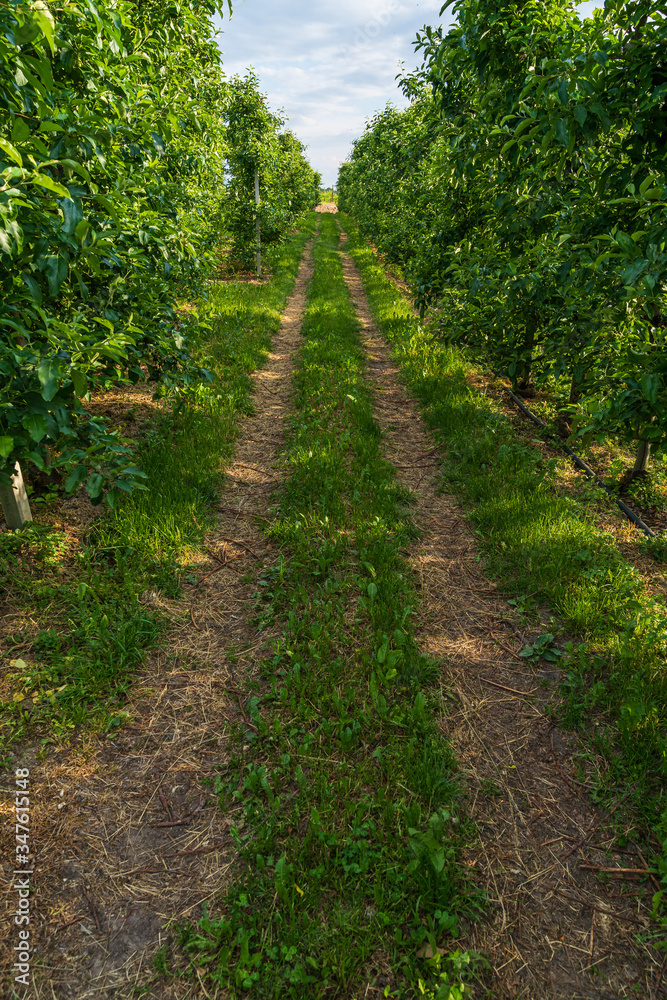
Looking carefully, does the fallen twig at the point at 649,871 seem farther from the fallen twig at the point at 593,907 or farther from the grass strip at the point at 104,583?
the grass strip at the point at 104,583

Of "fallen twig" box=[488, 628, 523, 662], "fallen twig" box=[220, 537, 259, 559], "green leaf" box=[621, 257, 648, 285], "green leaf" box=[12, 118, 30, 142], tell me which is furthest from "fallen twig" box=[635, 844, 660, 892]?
"green leaf" box=[12, 118, 30, 142]

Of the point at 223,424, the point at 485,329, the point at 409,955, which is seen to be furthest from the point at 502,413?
the point at 409,955

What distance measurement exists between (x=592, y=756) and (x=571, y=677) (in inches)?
17.6

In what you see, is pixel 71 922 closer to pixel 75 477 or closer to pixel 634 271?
pixel 75 477

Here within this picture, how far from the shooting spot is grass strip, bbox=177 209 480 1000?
1743mm

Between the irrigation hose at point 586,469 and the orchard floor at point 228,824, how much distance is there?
58.5 inches

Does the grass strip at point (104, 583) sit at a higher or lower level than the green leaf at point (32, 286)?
lower

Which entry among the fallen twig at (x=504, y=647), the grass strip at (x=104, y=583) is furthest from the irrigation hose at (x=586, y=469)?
the grass strip at (x=104, y=583)

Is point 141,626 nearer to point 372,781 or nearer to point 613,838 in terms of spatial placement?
point 372,781

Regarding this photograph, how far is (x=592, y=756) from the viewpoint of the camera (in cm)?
242

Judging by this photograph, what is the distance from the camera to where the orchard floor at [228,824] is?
68.9 inches

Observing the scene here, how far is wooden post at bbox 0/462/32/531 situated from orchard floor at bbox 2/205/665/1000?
109 centimetres

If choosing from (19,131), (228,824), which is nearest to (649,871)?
(228,824)

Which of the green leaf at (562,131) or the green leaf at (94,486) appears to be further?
the green leaf at (562,131)
